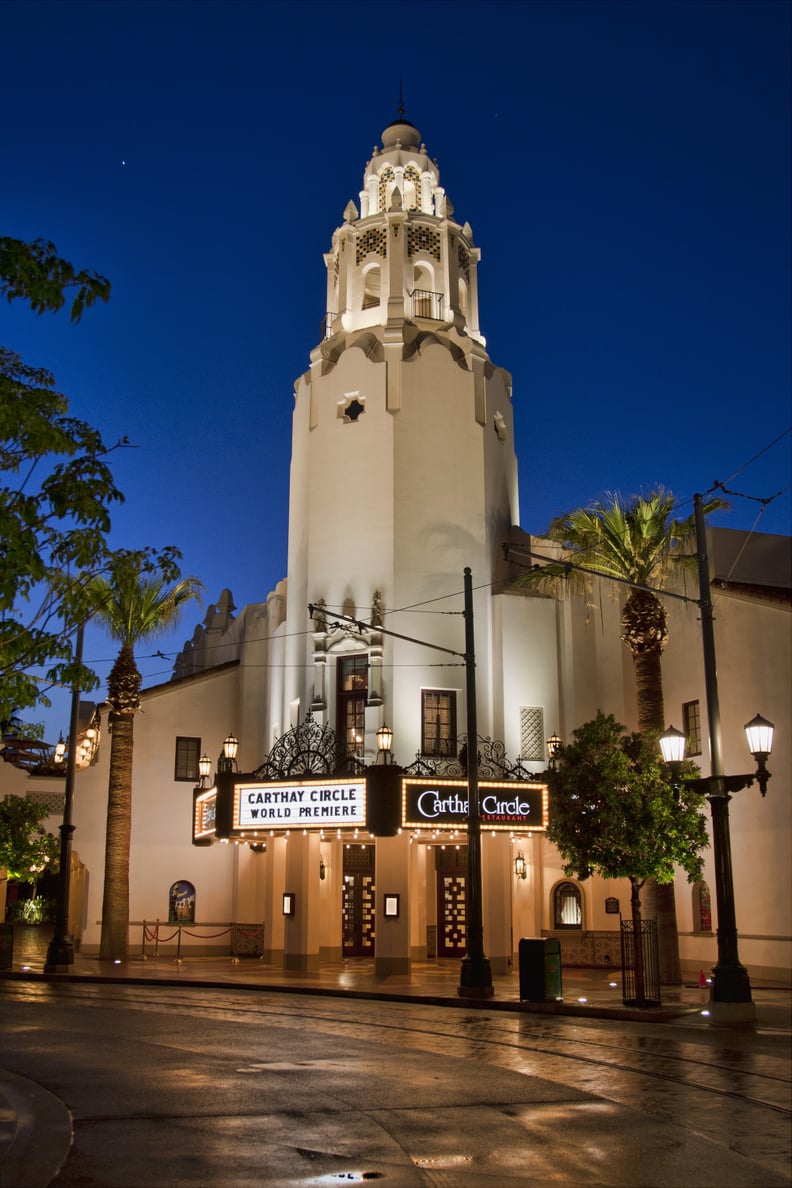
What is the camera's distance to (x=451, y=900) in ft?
123

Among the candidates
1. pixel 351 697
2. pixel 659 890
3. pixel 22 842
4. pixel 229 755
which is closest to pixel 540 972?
pixel 659 890

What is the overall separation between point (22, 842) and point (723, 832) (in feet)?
75.7

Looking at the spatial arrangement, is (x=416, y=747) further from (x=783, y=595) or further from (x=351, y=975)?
(x=783, y=595)

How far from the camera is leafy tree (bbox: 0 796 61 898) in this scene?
1367 inches

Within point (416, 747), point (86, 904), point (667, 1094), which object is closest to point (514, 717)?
point (416, 747)

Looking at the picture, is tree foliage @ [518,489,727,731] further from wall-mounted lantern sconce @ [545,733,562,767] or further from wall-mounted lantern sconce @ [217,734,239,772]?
wall-mounted lantern sconce @ [217,734,239,772]

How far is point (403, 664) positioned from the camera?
3344 centimetres

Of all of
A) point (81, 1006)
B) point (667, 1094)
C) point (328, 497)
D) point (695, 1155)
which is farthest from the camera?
point (328, 497)

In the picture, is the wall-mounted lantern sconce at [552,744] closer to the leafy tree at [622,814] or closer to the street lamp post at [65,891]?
the leafy tree at [622,814]

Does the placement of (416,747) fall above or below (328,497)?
below

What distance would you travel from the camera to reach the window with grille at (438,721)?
33125 mm

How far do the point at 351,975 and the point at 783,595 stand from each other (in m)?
14.6

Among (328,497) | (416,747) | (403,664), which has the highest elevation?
(328,497)

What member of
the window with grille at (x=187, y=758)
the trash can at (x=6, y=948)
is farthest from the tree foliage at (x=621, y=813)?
the window with grille at (x=187, y=758)
